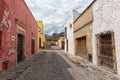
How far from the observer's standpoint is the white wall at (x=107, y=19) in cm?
780

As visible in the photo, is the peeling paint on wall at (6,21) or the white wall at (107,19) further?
the peeling paint on wall at (6,21)

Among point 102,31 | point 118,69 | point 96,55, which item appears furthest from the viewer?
point 96,55

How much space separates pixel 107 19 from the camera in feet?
29.9

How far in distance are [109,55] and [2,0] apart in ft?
22.2

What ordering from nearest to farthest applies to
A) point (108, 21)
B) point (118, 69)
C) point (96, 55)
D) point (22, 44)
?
point (118, 69), point (108, 21), point (96, 55), point (22, 44)

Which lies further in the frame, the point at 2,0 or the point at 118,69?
the point at 2,0

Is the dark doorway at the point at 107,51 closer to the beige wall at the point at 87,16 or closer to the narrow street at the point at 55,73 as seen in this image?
the narrow street at the point at 55,73

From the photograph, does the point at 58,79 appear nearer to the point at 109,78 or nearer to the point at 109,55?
the point at 109,78

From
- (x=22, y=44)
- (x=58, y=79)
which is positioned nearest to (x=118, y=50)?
→ (x=58, y=79)

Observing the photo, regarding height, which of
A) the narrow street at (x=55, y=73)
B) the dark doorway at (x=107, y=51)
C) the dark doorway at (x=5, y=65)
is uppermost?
the dark doorway at (x=107, y=51)

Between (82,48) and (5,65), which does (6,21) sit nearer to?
(5,65)

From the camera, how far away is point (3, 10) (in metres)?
8.52

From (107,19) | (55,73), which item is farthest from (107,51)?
(55,73)

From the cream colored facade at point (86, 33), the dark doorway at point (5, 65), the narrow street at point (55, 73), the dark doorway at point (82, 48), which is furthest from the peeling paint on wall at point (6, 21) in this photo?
the dark doorway at point (82, 48)
